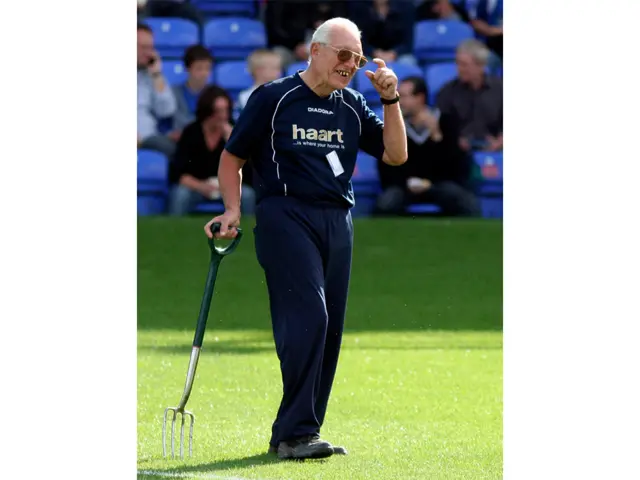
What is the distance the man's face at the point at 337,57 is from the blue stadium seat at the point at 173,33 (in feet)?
46.7

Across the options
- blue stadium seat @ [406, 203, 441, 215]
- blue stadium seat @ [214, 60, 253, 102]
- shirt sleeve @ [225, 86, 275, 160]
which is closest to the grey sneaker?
shirt sleeve @ [225, 86, 275, 160]

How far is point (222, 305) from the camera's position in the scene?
1212 cm

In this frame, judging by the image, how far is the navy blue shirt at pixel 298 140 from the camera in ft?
20.9

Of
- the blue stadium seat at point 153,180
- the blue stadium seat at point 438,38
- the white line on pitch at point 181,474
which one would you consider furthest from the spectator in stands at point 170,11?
the white line on pitch at point 181,474

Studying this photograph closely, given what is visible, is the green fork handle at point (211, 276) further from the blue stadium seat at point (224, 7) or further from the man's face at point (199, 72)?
the blue stadium seat at point (224, 7)

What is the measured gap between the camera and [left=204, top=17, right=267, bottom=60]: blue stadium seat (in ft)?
67.1

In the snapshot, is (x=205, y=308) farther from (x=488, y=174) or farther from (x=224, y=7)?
(x=224, y=7)

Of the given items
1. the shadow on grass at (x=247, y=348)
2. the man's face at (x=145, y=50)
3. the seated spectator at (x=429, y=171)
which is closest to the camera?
the shadow on grass at (x=247, y=348)

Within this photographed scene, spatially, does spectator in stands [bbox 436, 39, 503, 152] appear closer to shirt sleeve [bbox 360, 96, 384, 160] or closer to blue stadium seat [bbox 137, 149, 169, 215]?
blue stadium seat [bbox 137, 149, 169, 215]
